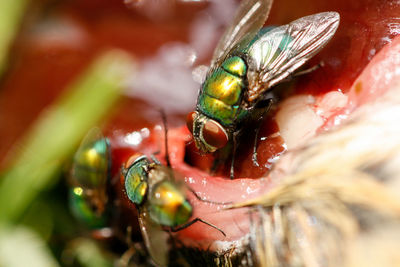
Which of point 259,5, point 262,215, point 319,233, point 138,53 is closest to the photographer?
point 319,233

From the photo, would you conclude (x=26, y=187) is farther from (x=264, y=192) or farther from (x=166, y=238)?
(x=264, y=192)

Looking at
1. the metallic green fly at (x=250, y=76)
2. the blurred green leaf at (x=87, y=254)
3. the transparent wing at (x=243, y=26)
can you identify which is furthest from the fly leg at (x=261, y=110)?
the blurred green leaf at (x=87, y=254)

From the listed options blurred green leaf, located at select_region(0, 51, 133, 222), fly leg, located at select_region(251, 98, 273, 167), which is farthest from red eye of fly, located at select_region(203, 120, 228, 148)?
blurred green leaf, located at select_region(0, 51, 133, 222)

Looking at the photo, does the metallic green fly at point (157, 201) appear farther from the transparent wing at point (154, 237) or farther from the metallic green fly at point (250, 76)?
the metallic green fly at point (250, 76)

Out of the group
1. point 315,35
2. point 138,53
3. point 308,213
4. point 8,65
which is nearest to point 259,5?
point 315,35

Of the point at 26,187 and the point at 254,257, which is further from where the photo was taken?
the point at 26,187

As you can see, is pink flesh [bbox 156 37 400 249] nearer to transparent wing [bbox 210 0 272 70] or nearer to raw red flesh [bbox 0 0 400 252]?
raw red flesh [bbox 0 0 400 252]

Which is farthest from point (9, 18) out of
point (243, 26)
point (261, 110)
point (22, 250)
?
point (261, 110)
